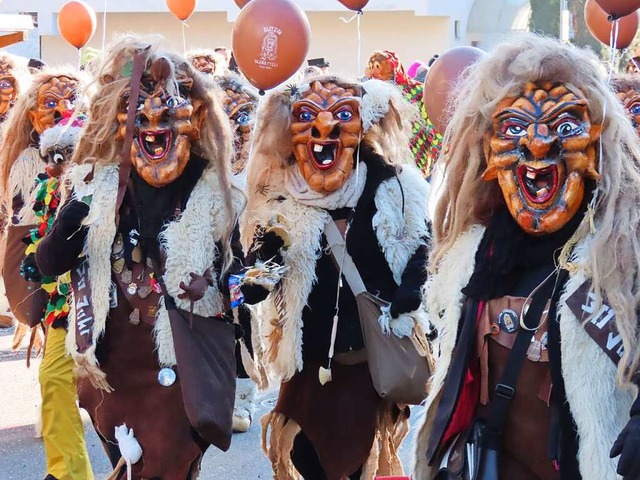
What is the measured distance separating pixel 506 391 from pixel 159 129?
1925 millimetres

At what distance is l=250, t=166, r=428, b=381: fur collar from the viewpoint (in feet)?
15.4

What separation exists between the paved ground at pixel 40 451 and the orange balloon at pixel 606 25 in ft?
9.30

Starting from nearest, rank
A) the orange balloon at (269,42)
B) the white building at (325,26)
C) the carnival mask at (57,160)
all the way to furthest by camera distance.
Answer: the orange balloon at (269,42) < the carnival mask at (57,160) < the white building at (325,26)

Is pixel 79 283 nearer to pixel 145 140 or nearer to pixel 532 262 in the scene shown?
pixel 145 140

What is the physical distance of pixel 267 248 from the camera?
4570mm

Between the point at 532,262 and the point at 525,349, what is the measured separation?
0.31 meters

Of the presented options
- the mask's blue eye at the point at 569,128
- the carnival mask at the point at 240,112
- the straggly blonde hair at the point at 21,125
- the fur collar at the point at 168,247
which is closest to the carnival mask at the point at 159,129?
the fur collar at the point at 168,247

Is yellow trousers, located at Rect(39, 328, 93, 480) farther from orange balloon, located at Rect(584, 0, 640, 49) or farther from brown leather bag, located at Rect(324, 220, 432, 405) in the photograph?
orange balloon, located at Rect(584, 0, 640, 49)

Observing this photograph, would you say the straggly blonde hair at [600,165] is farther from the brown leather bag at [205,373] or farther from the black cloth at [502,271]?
the brown leather bag at [205,373]

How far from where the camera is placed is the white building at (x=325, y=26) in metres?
26.8

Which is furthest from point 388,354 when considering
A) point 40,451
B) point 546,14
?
point 546,14

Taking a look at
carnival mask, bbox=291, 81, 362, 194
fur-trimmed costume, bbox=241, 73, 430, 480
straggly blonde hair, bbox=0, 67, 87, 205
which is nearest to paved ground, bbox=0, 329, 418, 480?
fur-trimmed costume, bbox=241, 73, 430, 480

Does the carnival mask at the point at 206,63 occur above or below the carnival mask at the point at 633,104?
above

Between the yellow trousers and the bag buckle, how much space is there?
2.57 meters
